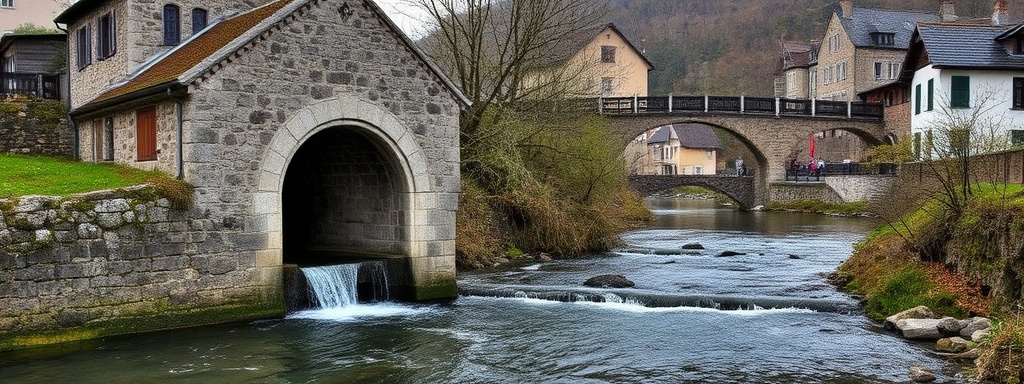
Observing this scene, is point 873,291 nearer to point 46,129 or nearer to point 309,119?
point 309,119

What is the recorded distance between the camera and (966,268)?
49.2 ft

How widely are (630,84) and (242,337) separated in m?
55.0

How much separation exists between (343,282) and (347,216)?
11.5 ft

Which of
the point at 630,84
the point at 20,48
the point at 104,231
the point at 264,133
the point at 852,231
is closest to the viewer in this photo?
the point at 104,231

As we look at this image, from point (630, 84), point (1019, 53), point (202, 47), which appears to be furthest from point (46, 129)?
point (630, 84)

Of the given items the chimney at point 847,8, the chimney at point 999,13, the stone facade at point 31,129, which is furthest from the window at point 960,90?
the stone facade at point 31,129

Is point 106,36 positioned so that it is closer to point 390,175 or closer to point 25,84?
point 25,84

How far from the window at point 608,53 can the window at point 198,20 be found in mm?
45025

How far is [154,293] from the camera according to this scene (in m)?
13.4

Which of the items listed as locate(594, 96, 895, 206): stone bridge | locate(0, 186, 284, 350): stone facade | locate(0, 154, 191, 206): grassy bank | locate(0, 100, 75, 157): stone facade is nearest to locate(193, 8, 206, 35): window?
locate(0, 154, 191, 206): grassy bank

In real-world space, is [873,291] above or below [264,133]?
below

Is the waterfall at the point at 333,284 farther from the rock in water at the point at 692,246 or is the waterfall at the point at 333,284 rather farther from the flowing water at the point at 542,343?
the rock in water at the point at 692,246

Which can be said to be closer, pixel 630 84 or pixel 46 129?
pixel 46 129

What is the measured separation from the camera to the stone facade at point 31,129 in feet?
81.4
